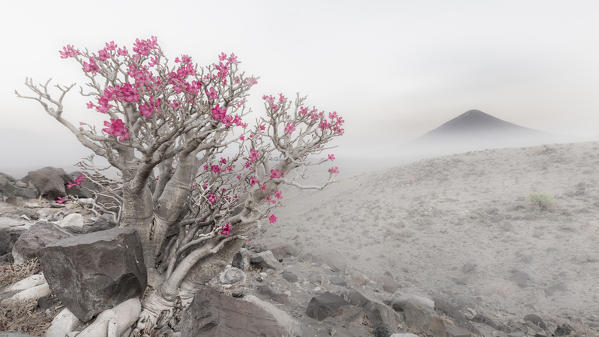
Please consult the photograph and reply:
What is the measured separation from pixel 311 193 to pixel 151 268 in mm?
23242

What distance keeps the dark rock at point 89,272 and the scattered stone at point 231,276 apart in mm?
2364

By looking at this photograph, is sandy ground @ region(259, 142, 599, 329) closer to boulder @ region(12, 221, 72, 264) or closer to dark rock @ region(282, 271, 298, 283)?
dark rock @ region(282, 271, 298, 283)

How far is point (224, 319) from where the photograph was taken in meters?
4.17

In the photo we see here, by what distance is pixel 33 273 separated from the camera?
5750 mm

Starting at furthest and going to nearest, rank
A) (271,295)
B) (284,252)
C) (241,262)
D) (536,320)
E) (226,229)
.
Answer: (284,252) → (241,262) → (536,320) → (271,295) → (226,229)

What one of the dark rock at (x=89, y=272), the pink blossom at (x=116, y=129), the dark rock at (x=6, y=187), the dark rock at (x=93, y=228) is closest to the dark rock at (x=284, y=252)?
the dark rock at (x=93, y=228)

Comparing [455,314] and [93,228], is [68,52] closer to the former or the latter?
[93,228]

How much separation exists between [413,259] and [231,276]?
8955mm

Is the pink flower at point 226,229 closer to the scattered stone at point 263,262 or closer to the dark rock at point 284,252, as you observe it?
the scattered stone at point 263,262

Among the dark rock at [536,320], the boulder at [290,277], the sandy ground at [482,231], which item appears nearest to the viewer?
the dark rock at [536,320]

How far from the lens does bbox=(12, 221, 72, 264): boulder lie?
6062 mm

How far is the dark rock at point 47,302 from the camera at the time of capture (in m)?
4.80

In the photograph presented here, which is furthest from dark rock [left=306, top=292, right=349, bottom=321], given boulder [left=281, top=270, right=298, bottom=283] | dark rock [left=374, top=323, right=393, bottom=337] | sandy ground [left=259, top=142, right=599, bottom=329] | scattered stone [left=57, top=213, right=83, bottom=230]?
scattered stone [left=57, top=213, right=83, bottom=230]

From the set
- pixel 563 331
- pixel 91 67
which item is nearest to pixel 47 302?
pixel 91 67
